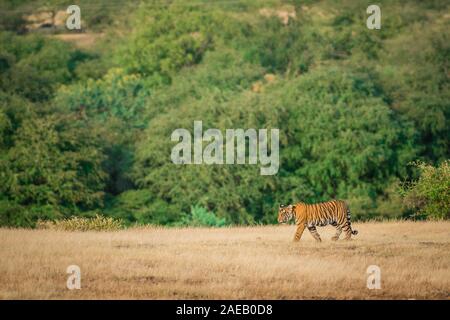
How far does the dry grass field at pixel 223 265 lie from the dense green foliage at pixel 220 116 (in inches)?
356

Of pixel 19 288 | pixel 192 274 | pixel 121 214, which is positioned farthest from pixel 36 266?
pixel 121 214

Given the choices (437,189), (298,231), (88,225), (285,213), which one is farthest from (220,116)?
(298,231)

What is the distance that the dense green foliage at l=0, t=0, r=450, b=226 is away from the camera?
3847 centimetres

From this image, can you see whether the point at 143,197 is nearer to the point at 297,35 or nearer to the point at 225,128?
the point at 225,128

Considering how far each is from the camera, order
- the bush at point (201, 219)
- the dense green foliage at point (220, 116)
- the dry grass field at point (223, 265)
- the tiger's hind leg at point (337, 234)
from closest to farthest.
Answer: the dry grass field at point (223, 265) < the tiger's hind leg at point (337, 234) < the bush at point (201, 219) < the dense green foliage at point (220, 116)

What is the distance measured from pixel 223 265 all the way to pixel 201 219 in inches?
689

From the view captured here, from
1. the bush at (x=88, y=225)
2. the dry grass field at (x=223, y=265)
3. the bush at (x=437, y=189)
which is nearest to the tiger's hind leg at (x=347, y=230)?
the dry grass field at (x=223, y=265)

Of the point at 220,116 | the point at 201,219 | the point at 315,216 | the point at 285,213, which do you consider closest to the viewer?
the point at 315,216

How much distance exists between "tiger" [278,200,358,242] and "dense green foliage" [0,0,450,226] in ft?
26.8

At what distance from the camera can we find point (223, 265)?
18.7m

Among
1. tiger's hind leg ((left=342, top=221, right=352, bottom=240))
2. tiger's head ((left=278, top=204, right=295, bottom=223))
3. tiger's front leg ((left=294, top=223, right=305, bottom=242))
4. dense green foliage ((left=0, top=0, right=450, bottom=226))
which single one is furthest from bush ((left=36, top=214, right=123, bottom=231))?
dense green foliage ((left=0, top=0, right=450, bottom=226))

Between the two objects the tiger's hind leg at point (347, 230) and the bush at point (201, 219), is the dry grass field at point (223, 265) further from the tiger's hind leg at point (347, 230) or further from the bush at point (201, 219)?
the bush at point (201, 219)

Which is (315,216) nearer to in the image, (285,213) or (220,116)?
(285,213)

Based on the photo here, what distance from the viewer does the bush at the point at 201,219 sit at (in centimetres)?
3562
